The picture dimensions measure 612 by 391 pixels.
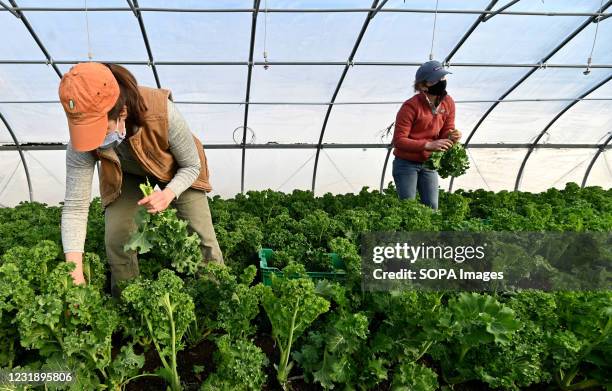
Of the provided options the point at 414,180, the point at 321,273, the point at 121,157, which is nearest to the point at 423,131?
the point at 414,180

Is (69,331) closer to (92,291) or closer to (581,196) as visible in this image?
(92,291)

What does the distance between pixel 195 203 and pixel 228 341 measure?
1.37 meters

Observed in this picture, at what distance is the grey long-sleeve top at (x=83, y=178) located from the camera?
9.26ft

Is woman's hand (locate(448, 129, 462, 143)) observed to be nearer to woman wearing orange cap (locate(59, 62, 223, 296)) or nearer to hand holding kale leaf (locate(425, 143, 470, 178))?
hand holding kale leaf (locate(425, 143, 470, 178))

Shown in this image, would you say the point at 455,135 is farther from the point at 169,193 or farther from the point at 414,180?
the point at 169,193

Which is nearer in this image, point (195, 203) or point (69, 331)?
point (69, 331)

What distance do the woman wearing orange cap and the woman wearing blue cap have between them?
2.63 m

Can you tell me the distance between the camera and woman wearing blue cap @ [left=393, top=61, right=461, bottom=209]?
5.05 meters

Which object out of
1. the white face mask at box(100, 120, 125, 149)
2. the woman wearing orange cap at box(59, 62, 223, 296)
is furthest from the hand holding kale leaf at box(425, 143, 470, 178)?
the white face mask at box(100, 120, 125, 149)

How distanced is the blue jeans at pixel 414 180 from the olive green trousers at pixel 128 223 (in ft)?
9.01

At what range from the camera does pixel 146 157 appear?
301 centimetres

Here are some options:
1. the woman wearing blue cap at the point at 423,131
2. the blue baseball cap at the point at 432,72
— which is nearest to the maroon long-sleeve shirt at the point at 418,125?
the woman wearing blue cap at the point at 423,131

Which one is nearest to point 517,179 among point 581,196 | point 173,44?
point 581,196

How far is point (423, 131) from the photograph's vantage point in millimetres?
5309
